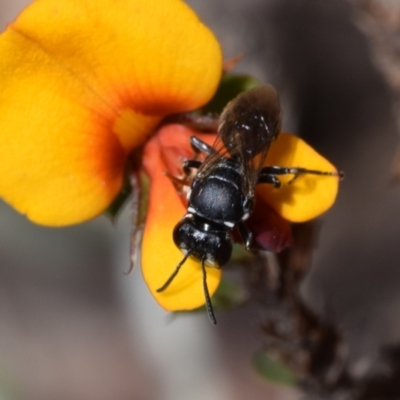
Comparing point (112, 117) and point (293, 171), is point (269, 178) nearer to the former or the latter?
point (293, 171)

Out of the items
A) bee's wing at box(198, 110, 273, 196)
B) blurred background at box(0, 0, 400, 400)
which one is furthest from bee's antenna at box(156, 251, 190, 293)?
blurred background at box(0, 0, 400, 400)

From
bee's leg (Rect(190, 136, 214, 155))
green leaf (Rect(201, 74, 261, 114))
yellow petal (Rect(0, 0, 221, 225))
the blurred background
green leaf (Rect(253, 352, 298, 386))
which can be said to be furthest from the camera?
the blurred background

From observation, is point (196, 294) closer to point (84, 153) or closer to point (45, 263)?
point (84, 153)

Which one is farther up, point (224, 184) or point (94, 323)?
point (224, 184)

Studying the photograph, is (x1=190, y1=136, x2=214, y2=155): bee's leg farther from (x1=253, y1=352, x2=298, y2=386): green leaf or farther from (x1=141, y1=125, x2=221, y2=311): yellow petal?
(x1=253, y1=352, x2=298, y2=386): green leaf

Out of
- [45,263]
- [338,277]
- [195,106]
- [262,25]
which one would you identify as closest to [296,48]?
[262,25]
